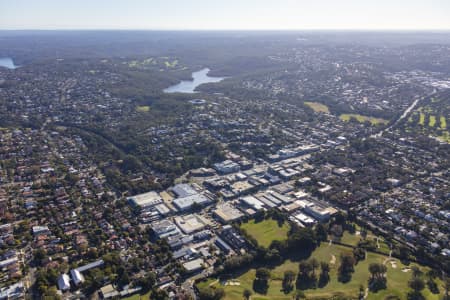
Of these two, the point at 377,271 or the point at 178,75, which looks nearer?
the point at 377,271

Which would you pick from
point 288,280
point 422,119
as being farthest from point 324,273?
point 422,119

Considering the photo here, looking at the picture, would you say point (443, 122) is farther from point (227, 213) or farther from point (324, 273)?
point (324, 273)

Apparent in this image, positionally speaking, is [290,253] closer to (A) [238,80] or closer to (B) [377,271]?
(B) [377,271]

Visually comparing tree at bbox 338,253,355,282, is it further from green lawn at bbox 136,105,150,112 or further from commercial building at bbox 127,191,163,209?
green lawn at bbox 136,105,150,112

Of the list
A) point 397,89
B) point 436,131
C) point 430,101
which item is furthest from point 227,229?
point 397,89

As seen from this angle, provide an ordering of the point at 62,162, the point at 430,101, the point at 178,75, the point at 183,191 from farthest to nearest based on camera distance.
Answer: the point at 178,75 < the point at 430,101 < the point at 62,162 < the point at 183,191

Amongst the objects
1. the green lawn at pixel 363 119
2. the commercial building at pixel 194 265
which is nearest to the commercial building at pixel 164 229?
the commercial building at pixel 194 265
